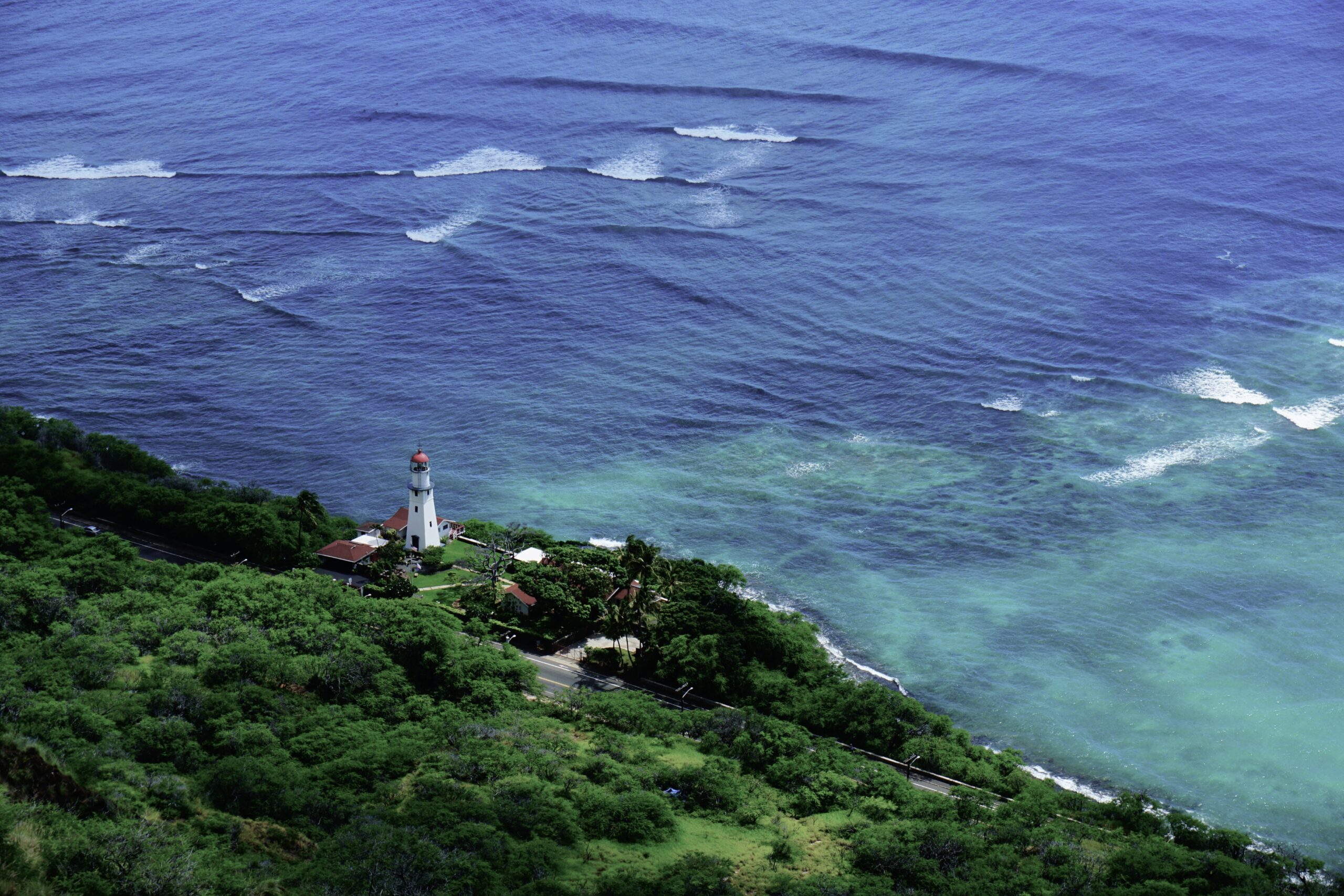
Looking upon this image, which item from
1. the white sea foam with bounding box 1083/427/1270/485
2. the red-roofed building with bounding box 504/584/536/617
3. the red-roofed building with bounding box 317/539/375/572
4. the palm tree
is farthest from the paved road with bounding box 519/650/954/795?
the white sea foam with bounding box 1083/427/1270/485

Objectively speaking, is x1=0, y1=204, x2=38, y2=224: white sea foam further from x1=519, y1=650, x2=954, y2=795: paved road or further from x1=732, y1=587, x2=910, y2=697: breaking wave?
x1=732, y1=587, x2=910, y2=697: breaking wave

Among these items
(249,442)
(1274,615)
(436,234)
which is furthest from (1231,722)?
(436,234)

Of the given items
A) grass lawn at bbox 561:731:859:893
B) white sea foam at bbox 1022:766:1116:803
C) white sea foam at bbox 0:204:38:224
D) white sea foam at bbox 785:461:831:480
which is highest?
white sea foam at bbox 0:204:38:224

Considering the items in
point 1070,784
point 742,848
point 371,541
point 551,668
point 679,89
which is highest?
point 679,89

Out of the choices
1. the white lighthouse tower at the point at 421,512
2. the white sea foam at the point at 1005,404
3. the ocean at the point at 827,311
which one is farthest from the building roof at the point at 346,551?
the white sea foam at the point at 1005,404

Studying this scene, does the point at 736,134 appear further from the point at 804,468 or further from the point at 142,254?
the point at 142,254

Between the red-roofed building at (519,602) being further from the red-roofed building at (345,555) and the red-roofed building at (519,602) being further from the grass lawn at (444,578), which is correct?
the red-roofed building at (345,555)

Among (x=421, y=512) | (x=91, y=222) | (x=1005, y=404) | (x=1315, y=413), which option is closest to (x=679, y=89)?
(x=91, y=222)
